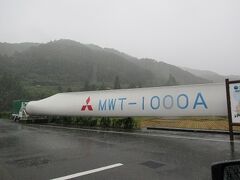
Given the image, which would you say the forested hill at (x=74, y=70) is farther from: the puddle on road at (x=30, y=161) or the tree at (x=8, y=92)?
the puddle on road at (x=30, y=161)

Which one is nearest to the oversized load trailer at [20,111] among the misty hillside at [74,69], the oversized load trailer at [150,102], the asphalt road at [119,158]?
the oversized load trailer at [150,102]

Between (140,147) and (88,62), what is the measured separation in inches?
6565

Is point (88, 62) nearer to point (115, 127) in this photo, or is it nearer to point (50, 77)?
point (50, 77)

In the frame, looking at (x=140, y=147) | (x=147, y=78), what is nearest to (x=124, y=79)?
(x=147, y=78)

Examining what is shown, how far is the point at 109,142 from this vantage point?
11516 millimetres

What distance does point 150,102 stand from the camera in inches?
618

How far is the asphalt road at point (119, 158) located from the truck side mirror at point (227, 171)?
15.1 feet

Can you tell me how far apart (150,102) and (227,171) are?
553 inches

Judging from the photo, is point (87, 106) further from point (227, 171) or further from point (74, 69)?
point (74, 69)

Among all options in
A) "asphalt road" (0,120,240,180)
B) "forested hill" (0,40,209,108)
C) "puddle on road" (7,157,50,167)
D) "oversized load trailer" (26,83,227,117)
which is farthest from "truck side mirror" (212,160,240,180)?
"forested hill" (0,40,209,108)

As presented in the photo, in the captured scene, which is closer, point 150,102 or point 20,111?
point 150,102

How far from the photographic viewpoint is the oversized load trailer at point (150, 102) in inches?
529

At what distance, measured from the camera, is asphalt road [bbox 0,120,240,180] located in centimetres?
659

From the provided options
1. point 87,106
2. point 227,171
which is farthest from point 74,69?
point 227,171
